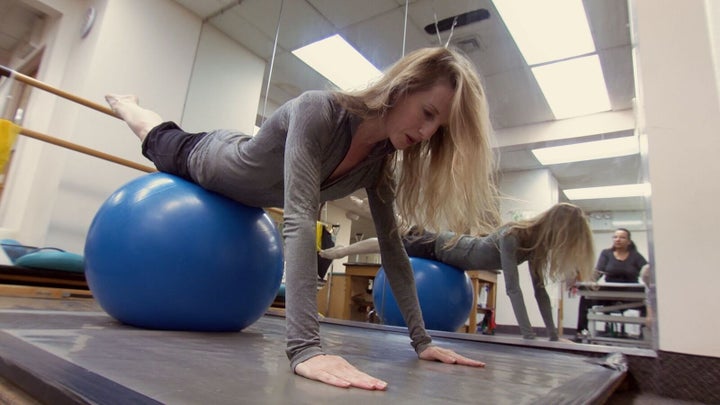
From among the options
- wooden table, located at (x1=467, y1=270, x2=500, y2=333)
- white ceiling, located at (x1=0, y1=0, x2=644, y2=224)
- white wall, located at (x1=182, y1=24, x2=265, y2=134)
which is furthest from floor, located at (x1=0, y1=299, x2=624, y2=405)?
white wall, located at (x1=182, y1=24, x2=265, y2=134)

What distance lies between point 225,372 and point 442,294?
1.63 meters

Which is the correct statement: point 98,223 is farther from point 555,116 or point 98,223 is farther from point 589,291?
point 555,116

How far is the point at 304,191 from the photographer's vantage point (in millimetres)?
915

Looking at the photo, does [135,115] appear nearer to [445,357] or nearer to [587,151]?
[445,357]

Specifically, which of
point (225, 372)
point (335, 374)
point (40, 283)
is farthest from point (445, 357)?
point (40, 283)

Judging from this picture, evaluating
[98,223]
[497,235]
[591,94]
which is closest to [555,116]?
[591,94]

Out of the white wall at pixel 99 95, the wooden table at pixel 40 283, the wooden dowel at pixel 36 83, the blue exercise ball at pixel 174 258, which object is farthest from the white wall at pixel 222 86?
the blue exercise ball at pixel 174 258

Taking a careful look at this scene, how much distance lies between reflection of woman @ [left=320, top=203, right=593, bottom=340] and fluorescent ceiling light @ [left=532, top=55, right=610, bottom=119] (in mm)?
572

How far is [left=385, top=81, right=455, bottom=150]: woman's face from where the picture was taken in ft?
3.48

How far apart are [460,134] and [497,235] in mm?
1232

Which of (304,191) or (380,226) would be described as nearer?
(304,191)

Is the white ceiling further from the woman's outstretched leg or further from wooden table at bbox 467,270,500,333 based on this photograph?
the woman's outstretched leg

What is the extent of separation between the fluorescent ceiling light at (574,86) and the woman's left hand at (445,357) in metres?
1.66

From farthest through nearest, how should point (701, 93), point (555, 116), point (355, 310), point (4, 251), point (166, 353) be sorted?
1. point (355, 310)
2. point (555, 116)
3. point (4, 251)
4. point (701, 93)
5. point (166, 353)
